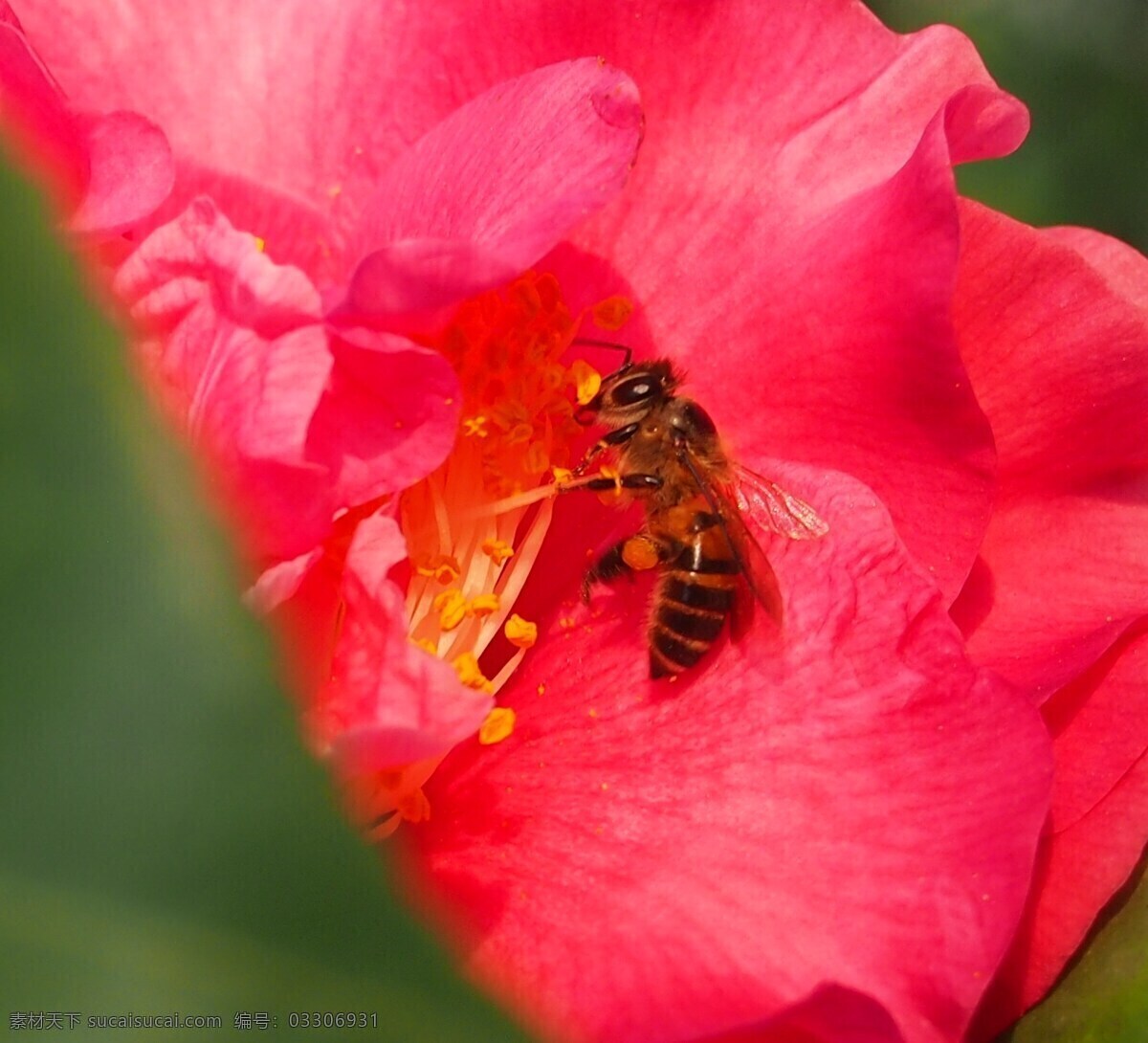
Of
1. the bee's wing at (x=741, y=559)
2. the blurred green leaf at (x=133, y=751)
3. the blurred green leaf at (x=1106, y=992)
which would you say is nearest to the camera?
the blurred green leaf at (x=133, y=751)

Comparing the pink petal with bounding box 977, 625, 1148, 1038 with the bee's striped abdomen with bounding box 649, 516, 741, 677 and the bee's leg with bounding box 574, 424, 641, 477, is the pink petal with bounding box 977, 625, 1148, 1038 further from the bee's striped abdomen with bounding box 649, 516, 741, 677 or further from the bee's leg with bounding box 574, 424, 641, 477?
the bee's leg with bounding box 574, 424, 641, 477

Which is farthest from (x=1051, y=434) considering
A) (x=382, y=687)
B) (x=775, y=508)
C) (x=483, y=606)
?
(x=382, y=687)

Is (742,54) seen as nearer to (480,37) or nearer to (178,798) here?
(480,37)

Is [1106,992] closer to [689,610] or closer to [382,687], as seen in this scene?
[689,610]

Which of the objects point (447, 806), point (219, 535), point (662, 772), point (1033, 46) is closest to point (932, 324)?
point (662, 772)

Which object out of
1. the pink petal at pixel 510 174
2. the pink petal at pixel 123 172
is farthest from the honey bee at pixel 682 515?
the pink petal at pixel 123 172

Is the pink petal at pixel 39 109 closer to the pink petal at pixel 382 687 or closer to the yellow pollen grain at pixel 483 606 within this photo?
the pink petal at pixel 382 687
